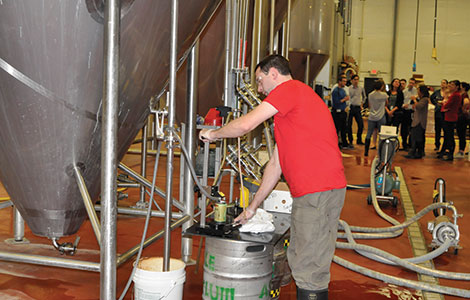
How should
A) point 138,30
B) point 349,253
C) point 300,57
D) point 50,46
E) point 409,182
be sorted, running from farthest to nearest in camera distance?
point 300,57 → point 409,182 → point 349,253 → point 138,30 → point 50,46

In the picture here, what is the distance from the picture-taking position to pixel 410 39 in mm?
20125

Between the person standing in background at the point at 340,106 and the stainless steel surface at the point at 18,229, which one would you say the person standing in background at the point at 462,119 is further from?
the stainless steel surface at the point at 18,229

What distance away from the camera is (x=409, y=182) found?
7.41 meters

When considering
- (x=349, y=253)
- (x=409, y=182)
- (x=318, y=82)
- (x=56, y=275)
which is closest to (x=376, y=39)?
(x=318, y=82)

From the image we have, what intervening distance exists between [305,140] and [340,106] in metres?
8.20

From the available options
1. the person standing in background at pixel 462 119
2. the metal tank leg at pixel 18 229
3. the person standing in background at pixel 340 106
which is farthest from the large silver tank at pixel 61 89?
the person standing in background at pixel 462 119

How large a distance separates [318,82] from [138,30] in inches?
414

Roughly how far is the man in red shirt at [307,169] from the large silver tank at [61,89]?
0.46 m

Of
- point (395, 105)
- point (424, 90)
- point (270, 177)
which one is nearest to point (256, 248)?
point (270, 177)

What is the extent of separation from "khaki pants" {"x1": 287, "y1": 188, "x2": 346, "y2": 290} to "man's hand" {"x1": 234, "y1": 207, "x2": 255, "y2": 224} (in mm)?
228

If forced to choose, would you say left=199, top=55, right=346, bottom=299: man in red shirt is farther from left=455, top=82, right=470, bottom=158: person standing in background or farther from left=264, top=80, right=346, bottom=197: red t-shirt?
left=455, top=82, right=470, bottom=158: person standing in background

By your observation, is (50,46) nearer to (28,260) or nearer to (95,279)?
(28,260)

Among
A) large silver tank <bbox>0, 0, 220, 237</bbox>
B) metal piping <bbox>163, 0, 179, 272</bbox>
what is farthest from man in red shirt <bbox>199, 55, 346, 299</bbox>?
large silver tank <bbox>0, 0, 220, 237</bbox>

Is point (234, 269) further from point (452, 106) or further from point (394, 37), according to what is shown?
point (394, 37)
